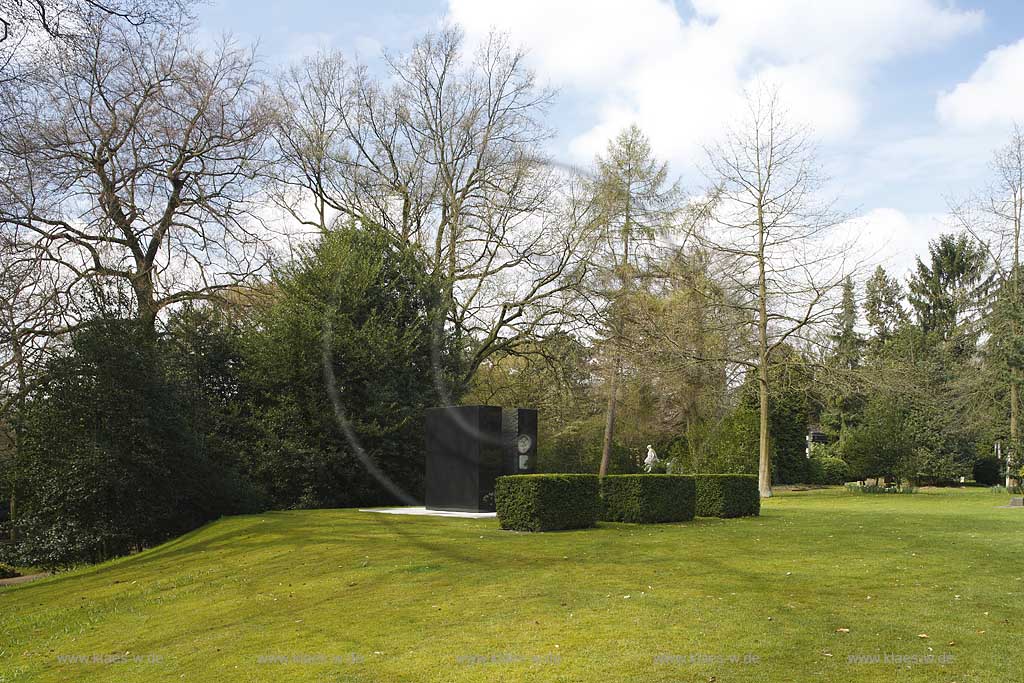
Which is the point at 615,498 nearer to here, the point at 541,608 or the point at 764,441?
the point at 541,608

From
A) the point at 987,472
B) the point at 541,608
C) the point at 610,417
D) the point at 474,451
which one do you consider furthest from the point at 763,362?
the point at 987,472

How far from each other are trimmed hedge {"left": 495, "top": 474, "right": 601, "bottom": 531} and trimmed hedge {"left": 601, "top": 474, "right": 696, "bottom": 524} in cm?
109

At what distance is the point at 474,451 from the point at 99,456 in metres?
7.70

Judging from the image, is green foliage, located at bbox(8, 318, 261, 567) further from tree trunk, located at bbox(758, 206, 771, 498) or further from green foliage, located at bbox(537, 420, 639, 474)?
tree trunk, located at bbox(758, 206, 771, 498)

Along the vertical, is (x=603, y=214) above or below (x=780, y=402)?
above

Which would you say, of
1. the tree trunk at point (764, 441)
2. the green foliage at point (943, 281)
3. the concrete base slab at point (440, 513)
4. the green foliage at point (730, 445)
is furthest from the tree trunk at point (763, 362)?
the green foliage at point (943, 281)

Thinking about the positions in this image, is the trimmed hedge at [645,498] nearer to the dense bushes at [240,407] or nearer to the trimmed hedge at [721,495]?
the trimmed hedge at [721,495]

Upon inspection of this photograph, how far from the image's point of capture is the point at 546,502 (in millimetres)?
14188

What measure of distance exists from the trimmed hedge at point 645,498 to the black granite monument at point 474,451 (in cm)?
292

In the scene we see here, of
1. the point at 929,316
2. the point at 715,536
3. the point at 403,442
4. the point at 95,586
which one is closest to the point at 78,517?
the point at 95,586

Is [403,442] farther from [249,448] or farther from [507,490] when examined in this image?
[507,490]

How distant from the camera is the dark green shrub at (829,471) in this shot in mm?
38781

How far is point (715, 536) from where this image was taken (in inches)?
541

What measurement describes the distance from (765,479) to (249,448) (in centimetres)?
1667
